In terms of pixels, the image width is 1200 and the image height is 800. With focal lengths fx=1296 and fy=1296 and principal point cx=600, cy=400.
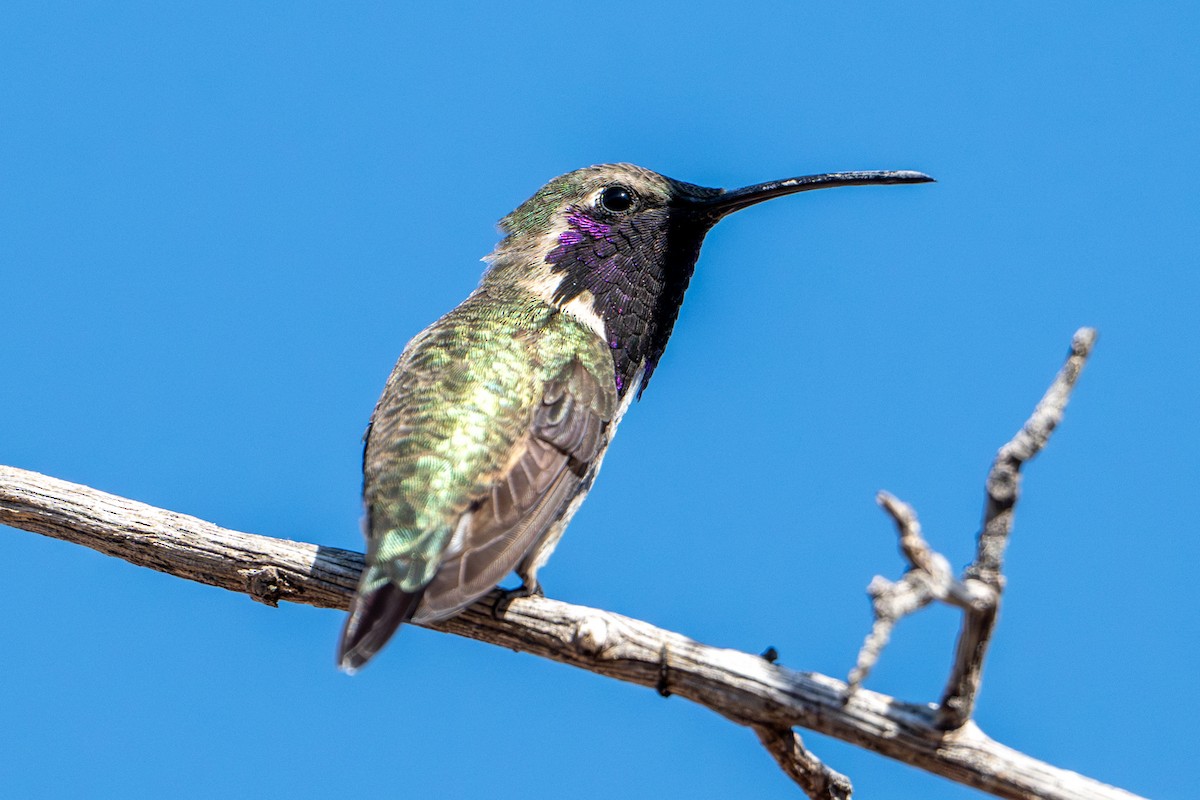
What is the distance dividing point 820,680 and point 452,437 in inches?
92.8

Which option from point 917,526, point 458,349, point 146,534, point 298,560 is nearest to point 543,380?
point 458,349

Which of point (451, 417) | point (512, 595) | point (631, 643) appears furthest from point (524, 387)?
point (631, 643)

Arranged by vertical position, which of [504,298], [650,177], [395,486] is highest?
[650,177]

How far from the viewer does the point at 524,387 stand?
7172 millimetres

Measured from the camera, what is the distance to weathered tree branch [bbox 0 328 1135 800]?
5.15 meters

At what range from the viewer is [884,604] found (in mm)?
4293

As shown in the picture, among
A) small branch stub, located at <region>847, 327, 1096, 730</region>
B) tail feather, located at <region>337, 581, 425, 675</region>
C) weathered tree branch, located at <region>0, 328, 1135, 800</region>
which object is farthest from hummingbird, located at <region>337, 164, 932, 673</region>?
small branch stub, located at <region>847, 327, 1096, 730</region>

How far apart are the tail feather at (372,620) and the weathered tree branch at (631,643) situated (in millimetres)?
444

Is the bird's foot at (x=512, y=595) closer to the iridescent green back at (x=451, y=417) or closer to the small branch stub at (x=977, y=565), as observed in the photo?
the iridescent green back at (x=451, y=417)

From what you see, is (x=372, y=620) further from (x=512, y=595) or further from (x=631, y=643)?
(x=631, y=643)

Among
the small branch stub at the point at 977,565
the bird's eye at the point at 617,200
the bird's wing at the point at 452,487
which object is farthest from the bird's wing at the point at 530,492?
the small branch stub at the point at 977,565

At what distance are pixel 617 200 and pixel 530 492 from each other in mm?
2601

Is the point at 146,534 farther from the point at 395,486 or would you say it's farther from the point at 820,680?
the point at 820,680

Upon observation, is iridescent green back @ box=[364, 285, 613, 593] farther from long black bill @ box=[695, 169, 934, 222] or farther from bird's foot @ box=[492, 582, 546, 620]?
long black bill @ box=[695, 169, 934, 222]
